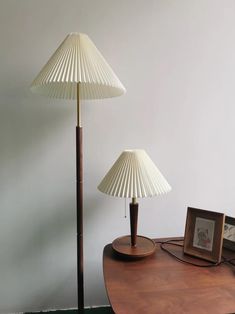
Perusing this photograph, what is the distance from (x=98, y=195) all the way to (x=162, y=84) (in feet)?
2.09

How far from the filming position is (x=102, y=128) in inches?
57.3

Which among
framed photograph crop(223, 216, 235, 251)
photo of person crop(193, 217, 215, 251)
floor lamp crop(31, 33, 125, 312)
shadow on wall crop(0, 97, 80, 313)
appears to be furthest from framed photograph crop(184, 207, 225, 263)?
shadow on wall crop(0, 97, 80, 313)

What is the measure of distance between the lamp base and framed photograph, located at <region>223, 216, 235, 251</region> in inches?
12.2

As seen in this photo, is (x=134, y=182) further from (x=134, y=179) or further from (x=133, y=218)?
(x=133, y=218)

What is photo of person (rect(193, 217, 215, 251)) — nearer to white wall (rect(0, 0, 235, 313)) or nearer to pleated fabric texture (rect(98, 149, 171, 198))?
pleated fabric texture (rect(98, 149, 171, 198))

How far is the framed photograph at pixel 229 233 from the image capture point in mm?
1252

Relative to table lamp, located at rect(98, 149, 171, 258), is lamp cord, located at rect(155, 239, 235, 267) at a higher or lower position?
lower

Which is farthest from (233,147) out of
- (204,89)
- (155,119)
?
(155,119)

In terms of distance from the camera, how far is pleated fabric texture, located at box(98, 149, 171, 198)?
3.69 feet

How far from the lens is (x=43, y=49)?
1381 millimetres

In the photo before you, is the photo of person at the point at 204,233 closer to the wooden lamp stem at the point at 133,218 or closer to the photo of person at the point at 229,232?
the photo of person at the point at 229,232

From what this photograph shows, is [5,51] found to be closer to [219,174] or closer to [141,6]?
[141,6]

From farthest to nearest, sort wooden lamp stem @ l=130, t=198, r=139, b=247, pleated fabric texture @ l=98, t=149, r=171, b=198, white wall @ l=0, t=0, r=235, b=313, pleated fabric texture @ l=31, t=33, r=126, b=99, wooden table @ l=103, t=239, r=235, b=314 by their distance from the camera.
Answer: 1. white wall @ l=0, t=0, r=235, b=313
2. wooden lamp stem @ l=130, t=198, r=139, b=247
3. pleated fabric texture @ l=98, t=149, r=171, b=198
4. pleated fabric texture @ l=31, t=33, r=126, b=99
5. wooden table @ l=103, t=239, r=235, b=314

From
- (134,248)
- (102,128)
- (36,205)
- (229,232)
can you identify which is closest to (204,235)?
(229,232)
